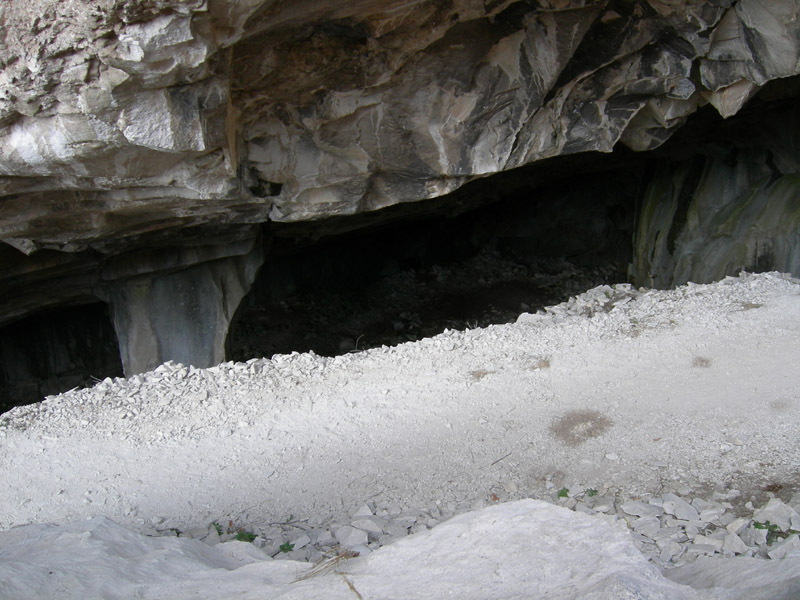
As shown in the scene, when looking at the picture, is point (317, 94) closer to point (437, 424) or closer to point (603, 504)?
point (437, 424)

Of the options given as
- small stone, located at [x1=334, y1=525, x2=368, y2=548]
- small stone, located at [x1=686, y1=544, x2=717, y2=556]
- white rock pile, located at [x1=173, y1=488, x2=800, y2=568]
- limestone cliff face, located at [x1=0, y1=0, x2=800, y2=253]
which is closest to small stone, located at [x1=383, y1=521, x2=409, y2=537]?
white rock pile, located at [x1=173, y1=488, x2=800, y2=568]

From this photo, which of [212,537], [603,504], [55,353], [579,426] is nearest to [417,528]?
[603,504]

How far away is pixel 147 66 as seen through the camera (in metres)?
4.08

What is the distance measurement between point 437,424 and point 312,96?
9.61 feet

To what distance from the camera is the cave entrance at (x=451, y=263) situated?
36.7ft

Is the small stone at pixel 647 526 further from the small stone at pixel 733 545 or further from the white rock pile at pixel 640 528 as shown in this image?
the small stone at pixel 733 545

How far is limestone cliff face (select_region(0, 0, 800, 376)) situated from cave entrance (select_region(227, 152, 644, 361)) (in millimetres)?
3345

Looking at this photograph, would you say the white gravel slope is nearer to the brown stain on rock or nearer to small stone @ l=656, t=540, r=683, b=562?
the brown stain on rock

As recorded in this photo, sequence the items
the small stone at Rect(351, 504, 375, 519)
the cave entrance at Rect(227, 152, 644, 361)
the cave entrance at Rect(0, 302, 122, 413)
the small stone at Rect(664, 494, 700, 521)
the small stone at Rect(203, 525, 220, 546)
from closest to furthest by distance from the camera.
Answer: the small stone at Rect(664, 494, 700, 521) < the small stone at Rect(203, 525, 220, 546) < the small stone at Rect(351, 504, 375, 519) < the cave entrance at Rect(0, 302, 122, 413) < the cave entrance at Rect(227, 152, 644, 361)

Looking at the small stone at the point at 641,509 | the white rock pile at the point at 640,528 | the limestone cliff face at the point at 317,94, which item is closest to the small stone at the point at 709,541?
the white rock pile at the point at 640,528

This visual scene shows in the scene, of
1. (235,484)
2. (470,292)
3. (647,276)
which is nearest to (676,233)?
(647,276)

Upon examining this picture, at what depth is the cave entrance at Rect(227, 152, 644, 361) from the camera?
11.2 meters

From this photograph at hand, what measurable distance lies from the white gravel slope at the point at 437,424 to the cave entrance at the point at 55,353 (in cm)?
538

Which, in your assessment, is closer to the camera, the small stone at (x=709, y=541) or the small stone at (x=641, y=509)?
the small stone at (x=709, y=541)
